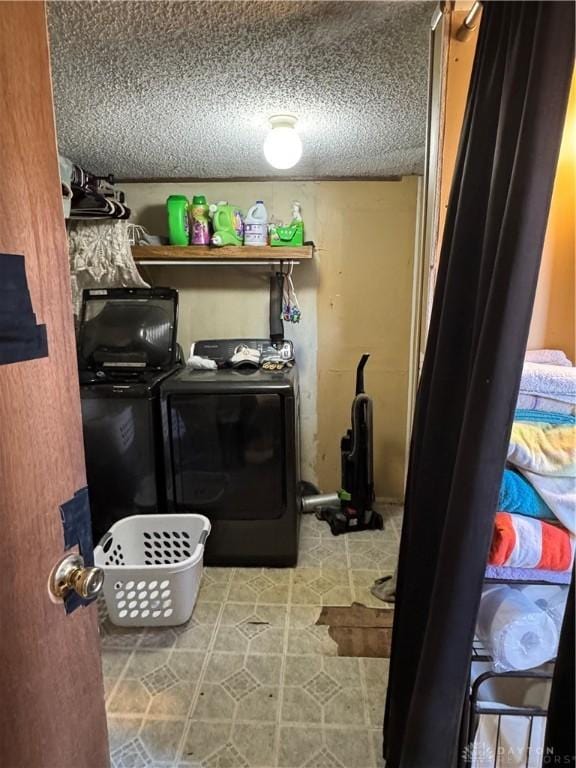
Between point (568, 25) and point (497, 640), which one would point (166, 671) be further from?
point (568, 25)

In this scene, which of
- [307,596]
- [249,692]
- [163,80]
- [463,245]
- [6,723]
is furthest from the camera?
[307,596]

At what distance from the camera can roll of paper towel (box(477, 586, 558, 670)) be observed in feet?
3.13

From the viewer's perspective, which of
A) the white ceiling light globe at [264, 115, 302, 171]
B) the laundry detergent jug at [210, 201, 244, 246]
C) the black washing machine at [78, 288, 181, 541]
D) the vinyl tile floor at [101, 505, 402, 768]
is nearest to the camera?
the vinyl tile floor at [101, 505, 402, 768]

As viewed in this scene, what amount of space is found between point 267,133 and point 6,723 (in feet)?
6.90

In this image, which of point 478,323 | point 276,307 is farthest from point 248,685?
point 276,307

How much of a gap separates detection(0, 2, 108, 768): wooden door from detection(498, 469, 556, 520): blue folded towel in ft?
2.89

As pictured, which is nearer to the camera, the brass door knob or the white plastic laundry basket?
the brass door knob

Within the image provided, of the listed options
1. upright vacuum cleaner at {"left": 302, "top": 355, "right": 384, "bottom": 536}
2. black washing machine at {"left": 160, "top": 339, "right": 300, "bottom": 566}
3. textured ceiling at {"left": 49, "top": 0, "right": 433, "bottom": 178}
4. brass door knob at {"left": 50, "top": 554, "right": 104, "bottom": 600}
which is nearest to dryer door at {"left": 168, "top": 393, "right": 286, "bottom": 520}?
black washing machine at {"left": 160, "top": 339, "right": 300, "bottom": 566}

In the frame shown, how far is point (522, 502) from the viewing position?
3.24 feet

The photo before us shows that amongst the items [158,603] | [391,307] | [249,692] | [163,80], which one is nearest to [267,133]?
[163,80]

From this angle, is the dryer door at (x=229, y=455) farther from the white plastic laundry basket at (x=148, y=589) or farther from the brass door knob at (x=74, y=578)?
the brass door knob at (x=74, y=578)

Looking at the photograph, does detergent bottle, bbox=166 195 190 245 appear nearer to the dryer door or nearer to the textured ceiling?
the textured ceiling

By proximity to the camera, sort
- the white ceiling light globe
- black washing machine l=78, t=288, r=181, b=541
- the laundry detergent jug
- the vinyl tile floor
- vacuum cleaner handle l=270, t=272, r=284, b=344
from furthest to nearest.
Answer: vacuum cleaner handle l=270, t=272, r=284, b=344, the laundry detergent jug, black washing machine l=78, t=288, r=181, b=541, the white ceiling light globe, the vinyl tile floor

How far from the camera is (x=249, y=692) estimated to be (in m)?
1.65
